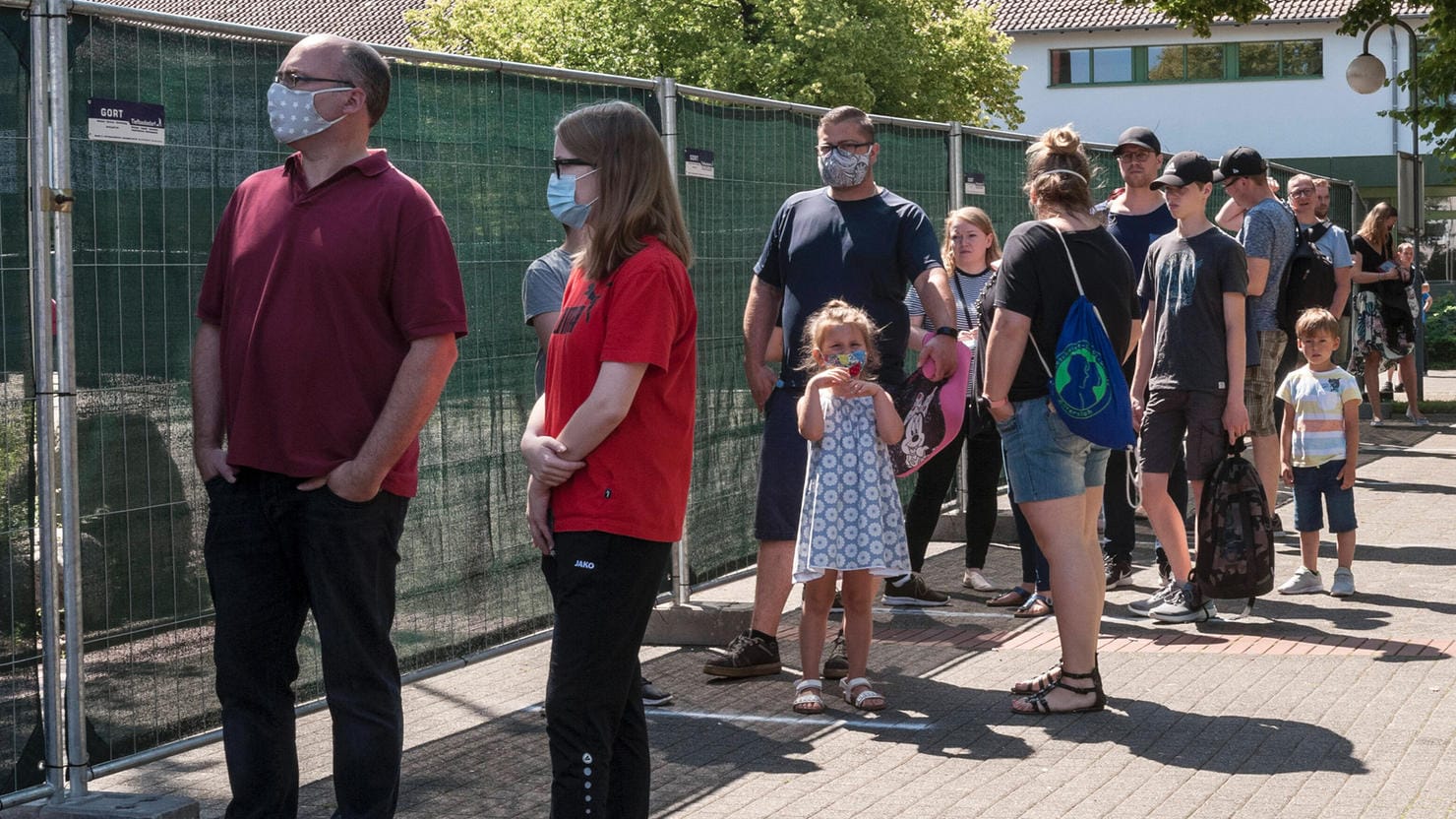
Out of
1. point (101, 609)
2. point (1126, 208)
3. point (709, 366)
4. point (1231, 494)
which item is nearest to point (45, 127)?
point (101, 609)

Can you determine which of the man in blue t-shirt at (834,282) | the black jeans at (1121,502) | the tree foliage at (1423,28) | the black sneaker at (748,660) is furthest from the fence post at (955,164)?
the tree foliage at (1423,28)

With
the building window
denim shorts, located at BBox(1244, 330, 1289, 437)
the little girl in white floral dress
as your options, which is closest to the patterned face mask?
the little girl in white floral dress

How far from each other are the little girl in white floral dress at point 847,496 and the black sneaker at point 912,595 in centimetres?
209

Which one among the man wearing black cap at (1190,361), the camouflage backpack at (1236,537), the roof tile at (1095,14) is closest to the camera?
the camouflage backpack at (1236,537)

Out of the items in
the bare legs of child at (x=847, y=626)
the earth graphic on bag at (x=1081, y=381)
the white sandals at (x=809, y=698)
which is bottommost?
the white sandals at (x=809, y=698)

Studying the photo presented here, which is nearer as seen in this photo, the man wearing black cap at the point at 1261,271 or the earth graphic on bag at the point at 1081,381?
the earth graphic on bag at the point at 1081,381

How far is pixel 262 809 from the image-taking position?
14.6 feet

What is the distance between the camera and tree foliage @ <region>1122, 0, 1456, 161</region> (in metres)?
21.0

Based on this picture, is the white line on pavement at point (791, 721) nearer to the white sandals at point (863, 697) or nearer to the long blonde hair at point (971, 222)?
the white sandals at point (863, 697)

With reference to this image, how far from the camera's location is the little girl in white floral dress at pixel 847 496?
650 cm

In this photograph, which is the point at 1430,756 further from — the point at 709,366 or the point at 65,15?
the point at 65,15

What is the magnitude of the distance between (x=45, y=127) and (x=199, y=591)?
1462 mm

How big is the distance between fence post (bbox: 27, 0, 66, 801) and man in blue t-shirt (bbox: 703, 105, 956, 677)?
8.90 ft

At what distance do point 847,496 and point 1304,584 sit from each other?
3.45 meters
